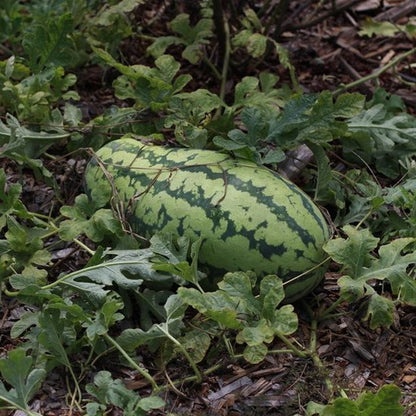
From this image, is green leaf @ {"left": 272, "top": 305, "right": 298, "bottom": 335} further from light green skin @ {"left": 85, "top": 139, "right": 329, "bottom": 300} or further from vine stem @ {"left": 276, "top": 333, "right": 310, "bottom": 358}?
light green skin @ {"left": 85, "top": 139, "right": 329, "bottom": 300}

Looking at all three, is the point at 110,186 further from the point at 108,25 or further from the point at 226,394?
the point at 108,25

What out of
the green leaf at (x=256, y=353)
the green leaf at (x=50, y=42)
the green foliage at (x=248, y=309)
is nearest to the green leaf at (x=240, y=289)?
the green foliage at (x=248, y=309)

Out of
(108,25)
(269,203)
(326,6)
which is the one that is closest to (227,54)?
(108,25)

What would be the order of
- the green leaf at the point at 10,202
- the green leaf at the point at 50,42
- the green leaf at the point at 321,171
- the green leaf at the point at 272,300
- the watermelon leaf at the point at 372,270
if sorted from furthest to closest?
the green leaf at the point at 50,42 < the green leaf at the point at 321,171 < the green leaf at the point at 10,202 < the watermelon leaf at the point at 372,270 < the green leaf at the point at 272,300

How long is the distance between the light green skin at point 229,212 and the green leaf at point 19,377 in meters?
0.72

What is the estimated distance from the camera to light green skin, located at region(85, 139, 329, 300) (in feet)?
9.22

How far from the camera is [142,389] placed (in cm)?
273

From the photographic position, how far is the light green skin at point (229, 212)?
2811 mm

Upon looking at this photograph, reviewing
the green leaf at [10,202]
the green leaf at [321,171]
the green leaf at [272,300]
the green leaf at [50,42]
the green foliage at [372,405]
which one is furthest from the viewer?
the green leaf at [50,42]

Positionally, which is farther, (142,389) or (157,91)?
(157,91)

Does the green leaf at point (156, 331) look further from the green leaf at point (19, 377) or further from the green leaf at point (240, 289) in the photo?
the green leaf at point (19, 377)

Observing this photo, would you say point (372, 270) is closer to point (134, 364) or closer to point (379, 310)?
point (379, 310)

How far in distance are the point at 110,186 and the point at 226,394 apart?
0.90m

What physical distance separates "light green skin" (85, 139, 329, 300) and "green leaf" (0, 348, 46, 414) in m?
0.72
